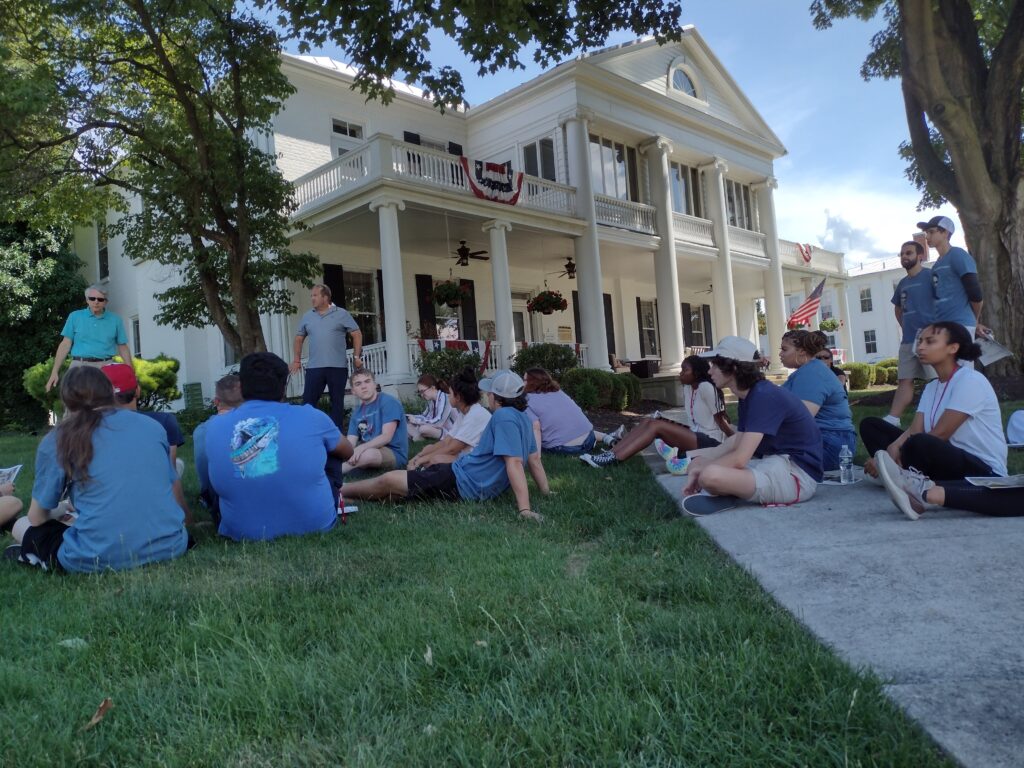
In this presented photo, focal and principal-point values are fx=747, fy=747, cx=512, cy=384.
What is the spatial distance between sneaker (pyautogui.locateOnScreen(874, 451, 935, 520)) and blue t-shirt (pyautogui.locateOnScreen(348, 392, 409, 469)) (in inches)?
162

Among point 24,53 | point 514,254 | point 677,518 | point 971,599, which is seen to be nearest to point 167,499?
point 677,518

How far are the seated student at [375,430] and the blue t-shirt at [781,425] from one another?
10.8ft

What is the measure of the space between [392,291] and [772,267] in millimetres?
13489

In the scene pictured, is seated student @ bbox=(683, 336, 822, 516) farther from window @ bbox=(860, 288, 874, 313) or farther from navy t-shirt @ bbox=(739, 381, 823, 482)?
window @ bbox=(860, 288, 874, 313)

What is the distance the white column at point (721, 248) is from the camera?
1978cm

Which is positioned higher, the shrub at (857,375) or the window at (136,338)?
the window at (136,338)

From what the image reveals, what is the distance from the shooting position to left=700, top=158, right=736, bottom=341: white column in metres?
19.8

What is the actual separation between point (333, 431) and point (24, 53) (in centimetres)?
1013

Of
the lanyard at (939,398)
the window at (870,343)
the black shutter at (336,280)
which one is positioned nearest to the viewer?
the lanyard at (939,398)

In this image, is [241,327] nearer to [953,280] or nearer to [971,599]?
[953,280]

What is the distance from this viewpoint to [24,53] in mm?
10797

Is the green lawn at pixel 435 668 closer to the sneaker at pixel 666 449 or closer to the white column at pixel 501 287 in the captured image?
the sneaker at pixel 666 449

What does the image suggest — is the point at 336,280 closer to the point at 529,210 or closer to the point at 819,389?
the point at 529,210

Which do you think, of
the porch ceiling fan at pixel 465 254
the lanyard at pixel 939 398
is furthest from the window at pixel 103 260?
the lanyard at pixel 939 398
